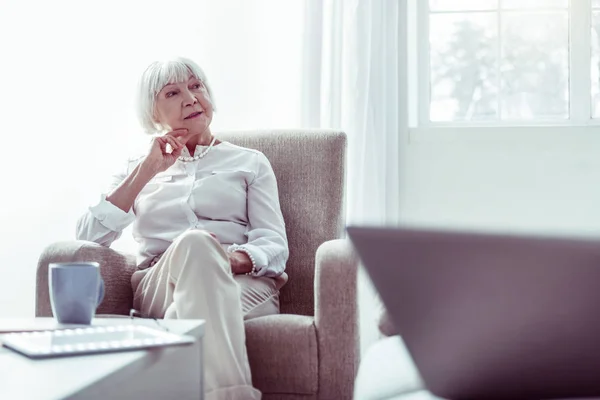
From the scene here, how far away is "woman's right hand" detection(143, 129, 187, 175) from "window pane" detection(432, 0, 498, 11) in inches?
53.2

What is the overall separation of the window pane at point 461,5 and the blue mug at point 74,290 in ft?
7.35

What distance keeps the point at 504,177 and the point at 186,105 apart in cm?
133

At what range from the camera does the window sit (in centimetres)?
314

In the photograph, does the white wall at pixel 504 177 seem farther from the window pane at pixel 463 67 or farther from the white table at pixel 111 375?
the white table at pixel 111 375

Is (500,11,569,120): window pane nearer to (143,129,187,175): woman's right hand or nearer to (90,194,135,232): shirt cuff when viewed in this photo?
(143,129,187,175): woman's right hand

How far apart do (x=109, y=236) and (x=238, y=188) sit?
15.3 inches

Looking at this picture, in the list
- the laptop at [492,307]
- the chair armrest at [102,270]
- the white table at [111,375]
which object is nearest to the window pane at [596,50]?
the chair armrest at [102,270]

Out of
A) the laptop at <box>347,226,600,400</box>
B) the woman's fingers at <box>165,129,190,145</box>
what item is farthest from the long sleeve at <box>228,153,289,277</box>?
the laptop at <box>347,226,600,400</box>

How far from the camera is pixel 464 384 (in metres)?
0.61

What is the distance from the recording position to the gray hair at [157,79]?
8.05 feet

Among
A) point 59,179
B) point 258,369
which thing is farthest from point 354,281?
point 59,179

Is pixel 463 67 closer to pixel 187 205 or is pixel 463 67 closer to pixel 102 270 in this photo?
pixel 187 205

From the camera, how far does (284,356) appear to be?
1.91m

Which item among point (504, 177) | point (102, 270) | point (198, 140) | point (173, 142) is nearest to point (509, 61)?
point (504, 177)
